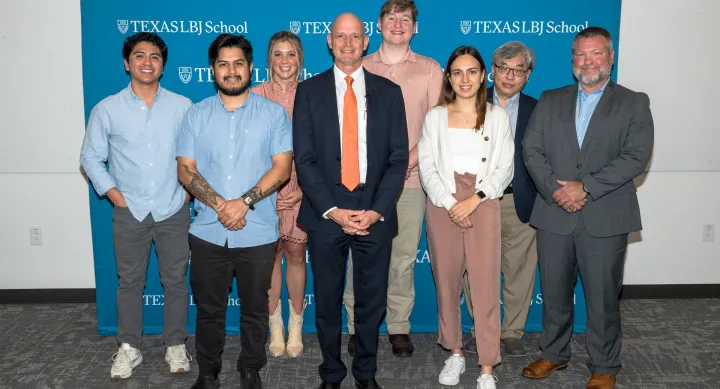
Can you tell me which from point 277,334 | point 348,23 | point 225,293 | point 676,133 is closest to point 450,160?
point 348,23

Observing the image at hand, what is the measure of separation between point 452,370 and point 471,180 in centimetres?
112

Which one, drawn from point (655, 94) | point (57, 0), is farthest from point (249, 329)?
point (655, 94)

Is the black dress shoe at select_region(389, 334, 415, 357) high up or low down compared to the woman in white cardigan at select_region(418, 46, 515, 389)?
down

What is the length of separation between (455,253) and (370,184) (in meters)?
0.65

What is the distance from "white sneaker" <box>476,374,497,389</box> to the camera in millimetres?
3627

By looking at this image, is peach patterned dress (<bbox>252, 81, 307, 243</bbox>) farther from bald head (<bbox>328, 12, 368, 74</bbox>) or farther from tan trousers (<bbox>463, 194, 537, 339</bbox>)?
tan trousers (<bbox>463, 194, 537, 339</bbox>)

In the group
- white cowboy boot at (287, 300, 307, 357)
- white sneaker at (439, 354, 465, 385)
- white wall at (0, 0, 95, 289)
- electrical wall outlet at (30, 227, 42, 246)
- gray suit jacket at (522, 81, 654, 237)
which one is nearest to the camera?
gray suit jacket at (522, 81, 654, 237)

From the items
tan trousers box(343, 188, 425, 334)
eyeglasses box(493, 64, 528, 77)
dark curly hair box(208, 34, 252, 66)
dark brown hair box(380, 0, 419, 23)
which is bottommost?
tan trousers box(343, 188, 425, 334)

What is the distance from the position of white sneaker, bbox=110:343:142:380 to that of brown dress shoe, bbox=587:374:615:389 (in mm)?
2692

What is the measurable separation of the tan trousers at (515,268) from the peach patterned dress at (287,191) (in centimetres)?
118

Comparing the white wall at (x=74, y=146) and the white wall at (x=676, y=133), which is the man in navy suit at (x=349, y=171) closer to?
the white wall at (x=74, y=146)

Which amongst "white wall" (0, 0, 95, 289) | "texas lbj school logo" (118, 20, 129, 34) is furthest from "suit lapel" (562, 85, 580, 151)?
"white wall" (0, 0, 95, 289)

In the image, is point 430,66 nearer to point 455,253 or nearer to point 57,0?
point 455,253

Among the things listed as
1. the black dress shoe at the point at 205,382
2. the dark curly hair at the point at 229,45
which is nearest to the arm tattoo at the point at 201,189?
the dark curly hair at the point at 229,45
